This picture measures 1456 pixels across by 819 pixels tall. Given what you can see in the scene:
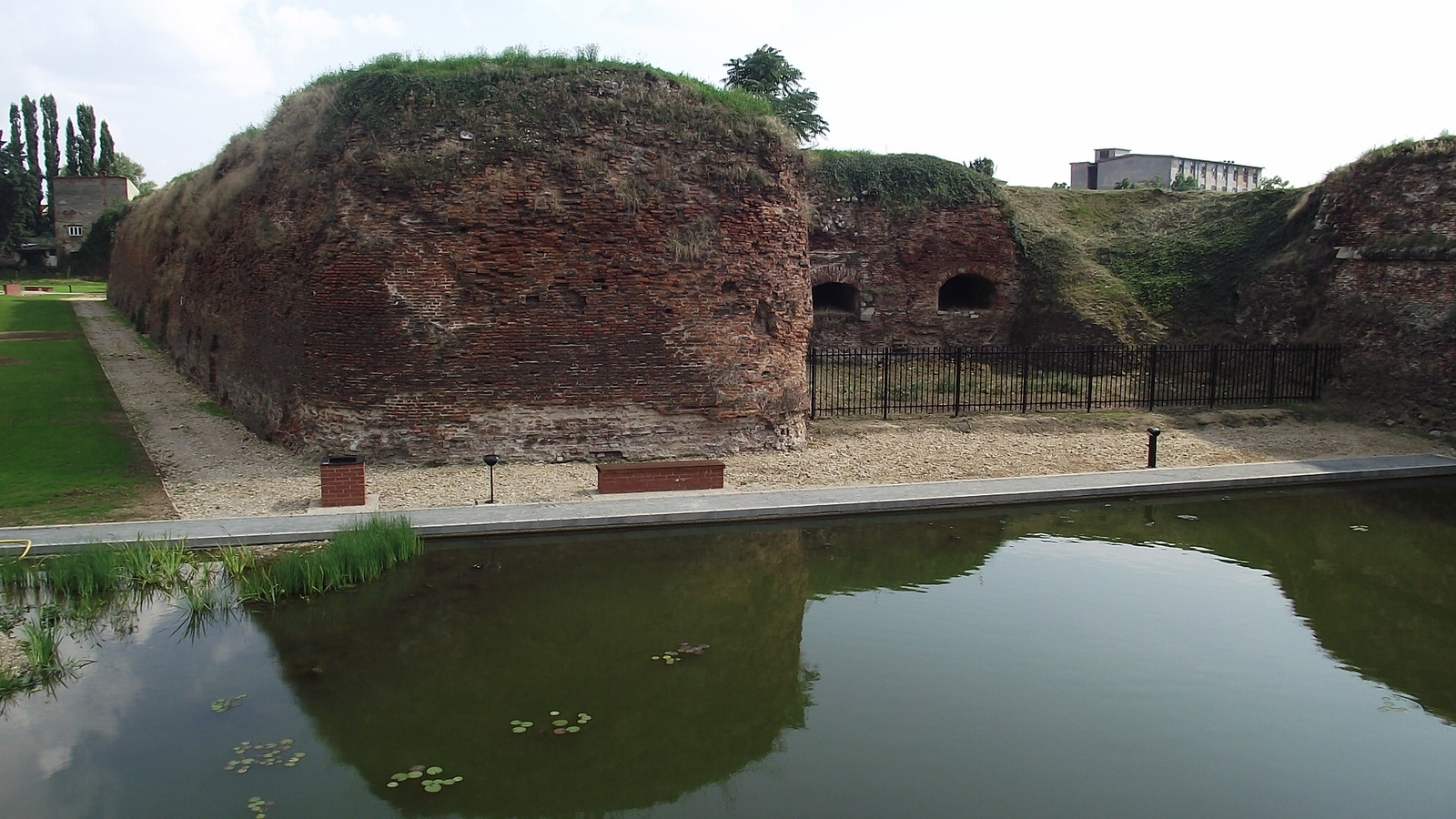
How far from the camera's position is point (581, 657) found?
6.97 meters

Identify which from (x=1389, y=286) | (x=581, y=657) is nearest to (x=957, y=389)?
(x=1389, y=286)

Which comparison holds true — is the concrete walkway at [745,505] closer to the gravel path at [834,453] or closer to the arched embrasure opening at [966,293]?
the gravel path at [834,453]

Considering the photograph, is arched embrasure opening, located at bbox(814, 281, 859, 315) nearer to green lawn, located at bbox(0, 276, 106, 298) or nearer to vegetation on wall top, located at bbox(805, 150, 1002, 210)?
vegetation on wall top, located at bbox(805, 150, 1002, 210)

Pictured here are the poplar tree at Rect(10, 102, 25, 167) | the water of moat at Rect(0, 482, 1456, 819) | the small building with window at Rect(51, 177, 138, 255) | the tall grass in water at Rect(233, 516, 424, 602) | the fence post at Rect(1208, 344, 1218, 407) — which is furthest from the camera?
the poplar tree at Rect(10, 102, 25, 167)

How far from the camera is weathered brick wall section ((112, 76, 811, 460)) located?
12281 millimetres

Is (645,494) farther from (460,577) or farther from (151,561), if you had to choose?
(151,561)

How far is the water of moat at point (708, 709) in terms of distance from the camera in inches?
204

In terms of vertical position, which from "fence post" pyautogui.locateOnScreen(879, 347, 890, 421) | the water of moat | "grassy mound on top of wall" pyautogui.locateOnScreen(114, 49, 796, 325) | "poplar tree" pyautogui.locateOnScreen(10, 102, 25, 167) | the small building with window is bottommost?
the water of moat

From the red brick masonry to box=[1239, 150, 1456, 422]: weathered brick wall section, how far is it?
13.0 m

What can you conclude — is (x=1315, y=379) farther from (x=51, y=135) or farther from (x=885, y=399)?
(x=51, y=135)

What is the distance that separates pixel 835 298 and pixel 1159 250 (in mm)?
7551

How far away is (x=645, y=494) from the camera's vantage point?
37.6ft

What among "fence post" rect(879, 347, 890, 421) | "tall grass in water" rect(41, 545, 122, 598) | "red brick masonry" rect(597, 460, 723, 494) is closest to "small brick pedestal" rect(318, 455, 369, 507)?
"tall grass in water" rect(41, 545, 122, 598)

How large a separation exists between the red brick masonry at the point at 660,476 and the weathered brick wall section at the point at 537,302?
4.76ft
